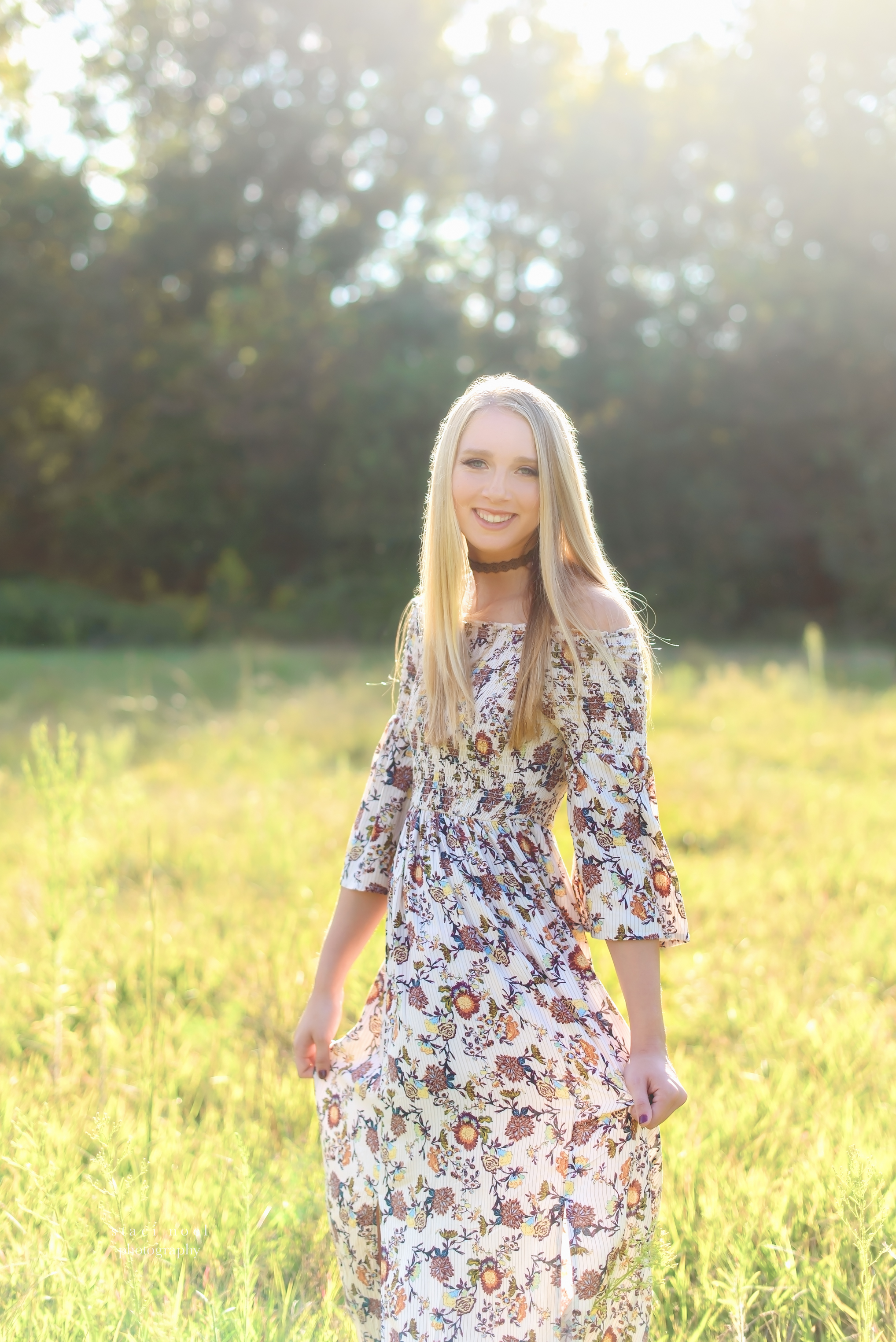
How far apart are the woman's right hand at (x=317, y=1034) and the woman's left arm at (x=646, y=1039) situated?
1.85 feet

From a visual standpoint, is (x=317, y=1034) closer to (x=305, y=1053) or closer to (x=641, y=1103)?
(x=305, y=1053)

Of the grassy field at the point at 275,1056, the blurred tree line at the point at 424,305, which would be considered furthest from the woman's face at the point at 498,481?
the blurred tree line at the point at 424,305

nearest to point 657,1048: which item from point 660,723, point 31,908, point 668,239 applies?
point 31,908

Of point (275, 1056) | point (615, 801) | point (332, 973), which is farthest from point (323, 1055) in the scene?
point (275, 1056)

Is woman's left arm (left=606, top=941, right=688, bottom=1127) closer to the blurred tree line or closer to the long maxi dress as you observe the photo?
the long maxi dress

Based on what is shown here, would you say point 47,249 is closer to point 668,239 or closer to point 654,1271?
point 668,239

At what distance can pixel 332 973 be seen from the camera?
6.37 feet

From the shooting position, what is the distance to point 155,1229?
6.53 feet

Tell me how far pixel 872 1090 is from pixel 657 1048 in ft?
5.23

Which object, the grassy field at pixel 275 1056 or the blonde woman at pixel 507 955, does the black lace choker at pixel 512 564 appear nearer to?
the blonde woman at pixel 507 955

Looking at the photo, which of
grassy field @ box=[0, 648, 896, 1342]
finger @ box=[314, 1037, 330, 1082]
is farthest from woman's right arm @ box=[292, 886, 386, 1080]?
grassy field @ box=[0, 648, 896, 1342]

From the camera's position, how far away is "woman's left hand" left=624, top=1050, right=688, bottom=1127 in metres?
1.55

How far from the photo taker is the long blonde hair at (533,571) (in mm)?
1719

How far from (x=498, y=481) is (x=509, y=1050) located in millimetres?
908
